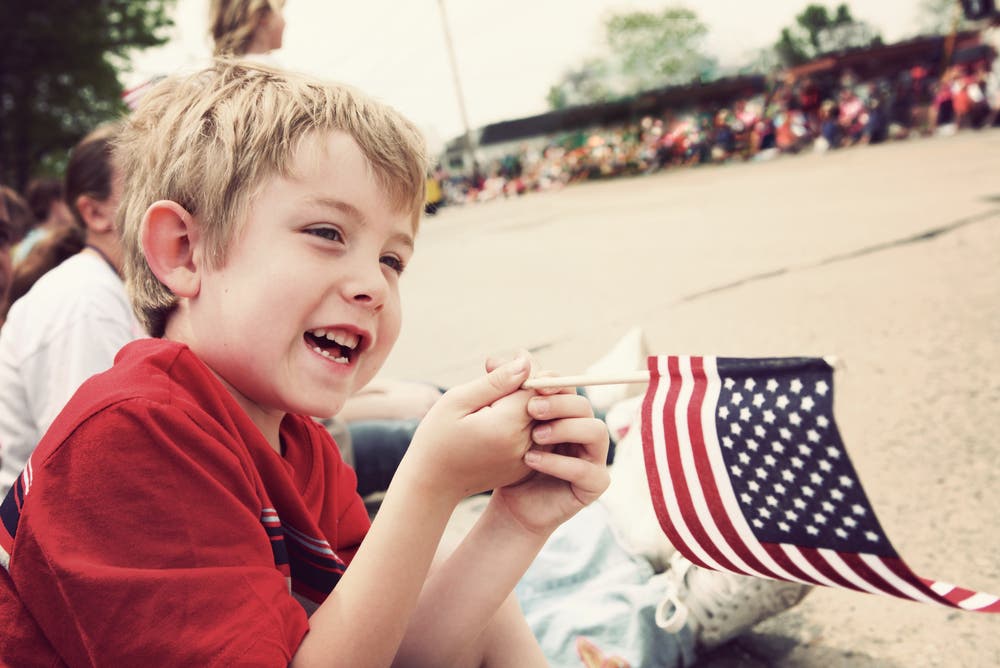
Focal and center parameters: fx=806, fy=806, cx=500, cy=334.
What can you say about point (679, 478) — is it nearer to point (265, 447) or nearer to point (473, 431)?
point (473, 431)

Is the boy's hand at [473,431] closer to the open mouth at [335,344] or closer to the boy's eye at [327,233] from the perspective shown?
the open mouth at [335,344]

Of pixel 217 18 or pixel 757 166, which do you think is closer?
pixel 217 18

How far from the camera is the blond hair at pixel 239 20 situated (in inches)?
118

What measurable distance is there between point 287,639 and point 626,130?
33.9 meters

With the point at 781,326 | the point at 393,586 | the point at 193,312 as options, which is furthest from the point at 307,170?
the point at 781,326

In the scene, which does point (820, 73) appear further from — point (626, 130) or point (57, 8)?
point (57, 8)

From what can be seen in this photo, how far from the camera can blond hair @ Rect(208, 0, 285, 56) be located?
118 inches

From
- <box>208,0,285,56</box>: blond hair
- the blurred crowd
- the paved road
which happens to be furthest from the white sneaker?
the blurred crowd

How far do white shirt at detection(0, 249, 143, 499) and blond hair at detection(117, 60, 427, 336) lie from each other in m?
0.82

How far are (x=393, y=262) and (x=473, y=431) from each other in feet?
1.14

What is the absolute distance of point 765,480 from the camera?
1125 millimetres

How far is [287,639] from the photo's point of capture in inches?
38.4

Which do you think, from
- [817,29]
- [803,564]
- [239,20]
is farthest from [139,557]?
[817,29]

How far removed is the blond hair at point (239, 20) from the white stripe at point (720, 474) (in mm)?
2481
